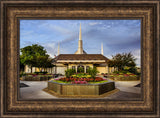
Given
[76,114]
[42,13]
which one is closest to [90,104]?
[76,114]

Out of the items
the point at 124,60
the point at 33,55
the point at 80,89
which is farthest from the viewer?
the point at 33,55

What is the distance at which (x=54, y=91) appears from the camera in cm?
706

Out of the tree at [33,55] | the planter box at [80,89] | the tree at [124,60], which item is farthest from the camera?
the tree at [33,55]

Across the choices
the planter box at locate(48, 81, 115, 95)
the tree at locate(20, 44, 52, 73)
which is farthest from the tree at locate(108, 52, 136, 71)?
the tree at locate(20, 44, 52, 73)

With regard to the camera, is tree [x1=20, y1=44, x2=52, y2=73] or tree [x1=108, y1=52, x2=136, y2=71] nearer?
tree [x1=108, y1=52, x2=136, y2=71]

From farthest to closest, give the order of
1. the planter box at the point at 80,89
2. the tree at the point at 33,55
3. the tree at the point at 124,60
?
the tree at the point at 33,55, the tree at the point at 124,60, the planter box at the point at 80,89

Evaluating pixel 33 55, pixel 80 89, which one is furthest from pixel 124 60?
pixel 33 55

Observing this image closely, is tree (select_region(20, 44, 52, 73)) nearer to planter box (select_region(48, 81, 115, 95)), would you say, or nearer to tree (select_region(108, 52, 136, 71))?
planter box (select_region(48, 81, 115, 95))

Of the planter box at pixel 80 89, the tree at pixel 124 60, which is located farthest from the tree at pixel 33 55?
the tree at pixel 124 60

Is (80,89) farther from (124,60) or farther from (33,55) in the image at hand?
(33,55)

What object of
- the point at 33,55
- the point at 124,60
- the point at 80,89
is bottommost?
the point at 80,89

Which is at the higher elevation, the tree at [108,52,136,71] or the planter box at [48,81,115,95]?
the tree at [108,52,136,71]

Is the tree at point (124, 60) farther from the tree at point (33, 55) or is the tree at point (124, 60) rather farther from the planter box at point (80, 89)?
the tree at point (33, 55)

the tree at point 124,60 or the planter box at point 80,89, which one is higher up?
the tree at point 124,60
